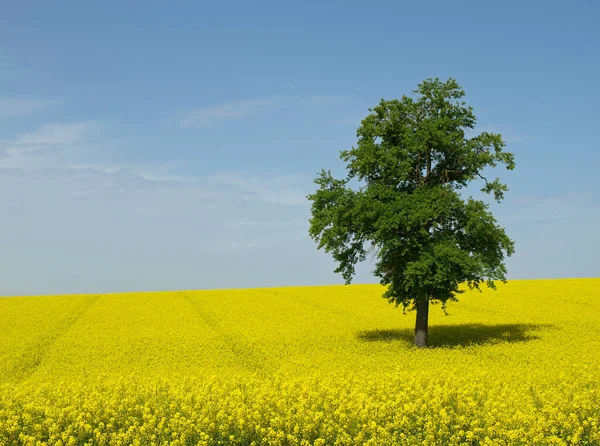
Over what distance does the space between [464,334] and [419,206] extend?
9.99 metres

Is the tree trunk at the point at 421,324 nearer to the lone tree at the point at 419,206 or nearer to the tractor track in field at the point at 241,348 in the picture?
the lone tree at the point at 419,206

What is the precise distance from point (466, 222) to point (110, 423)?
2162 centimetres

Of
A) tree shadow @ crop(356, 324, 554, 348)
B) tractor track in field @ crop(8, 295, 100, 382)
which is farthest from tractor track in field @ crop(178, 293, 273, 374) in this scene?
tractor track in field @ crop(8, 295, 100, 382)

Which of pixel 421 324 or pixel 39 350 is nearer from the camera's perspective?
pixel 421 324

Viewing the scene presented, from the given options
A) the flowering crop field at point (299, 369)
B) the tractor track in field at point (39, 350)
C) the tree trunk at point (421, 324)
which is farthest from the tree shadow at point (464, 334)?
the tractor track in field at point (39, 350)

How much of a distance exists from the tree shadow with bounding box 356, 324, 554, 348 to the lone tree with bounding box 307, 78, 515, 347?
96.2 inches

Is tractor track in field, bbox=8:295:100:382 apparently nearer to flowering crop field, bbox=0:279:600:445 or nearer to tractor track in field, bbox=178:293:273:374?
flowering crop field, bbox=0:279:600:445

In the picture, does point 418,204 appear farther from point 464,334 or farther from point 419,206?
point 464,334

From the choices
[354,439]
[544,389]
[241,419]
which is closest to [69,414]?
[241,419]

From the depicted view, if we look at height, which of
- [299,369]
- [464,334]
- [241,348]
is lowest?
[299,369]

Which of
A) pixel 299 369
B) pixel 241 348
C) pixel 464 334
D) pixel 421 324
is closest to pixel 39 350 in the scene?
pixel 241 348

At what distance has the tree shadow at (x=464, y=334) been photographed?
3319 cm

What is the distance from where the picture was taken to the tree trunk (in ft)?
104

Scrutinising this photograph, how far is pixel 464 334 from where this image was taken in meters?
35.6
